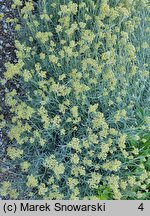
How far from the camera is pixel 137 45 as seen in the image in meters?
2.63

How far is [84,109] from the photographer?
7.93ft

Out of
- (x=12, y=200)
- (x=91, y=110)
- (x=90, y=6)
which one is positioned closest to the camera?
(x=91, y=110)

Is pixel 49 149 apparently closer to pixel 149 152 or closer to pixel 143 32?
pixel 149 152

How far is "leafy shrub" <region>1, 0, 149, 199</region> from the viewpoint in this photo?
220 centimetres

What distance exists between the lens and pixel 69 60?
7.91ft

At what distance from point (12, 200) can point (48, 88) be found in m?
0.73

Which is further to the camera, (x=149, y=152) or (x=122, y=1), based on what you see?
(x=122, y=1)

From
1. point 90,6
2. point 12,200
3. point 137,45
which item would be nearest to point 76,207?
point 12,200

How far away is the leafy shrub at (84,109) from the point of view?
2.20m

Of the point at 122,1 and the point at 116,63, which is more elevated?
the point at 122,1

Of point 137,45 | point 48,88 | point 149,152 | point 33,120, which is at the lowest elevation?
point 149,152

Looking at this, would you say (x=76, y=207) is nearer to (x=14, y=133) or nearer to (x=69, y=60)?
(x=14, y=133)

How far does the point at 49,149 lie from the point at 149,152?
→ 0.65 m

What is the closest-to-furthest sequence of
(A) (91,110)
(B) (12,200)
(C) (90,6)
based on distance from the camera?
(A) (91,110) → (B) (12,200) → (C) (90,6)
